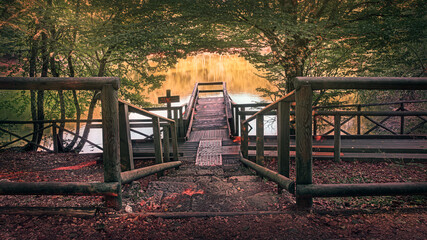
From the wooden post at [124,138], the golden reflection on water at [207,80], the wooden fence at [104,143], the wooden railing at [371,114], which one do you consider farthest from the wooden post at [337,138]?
the golden reflection on water at [207,80]

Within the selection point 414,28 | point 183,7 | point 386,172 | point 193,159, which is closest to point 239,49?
point 183,7

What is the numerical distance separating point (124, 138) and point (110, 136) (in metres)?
0.54

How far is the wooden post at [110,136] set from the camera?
2.33m

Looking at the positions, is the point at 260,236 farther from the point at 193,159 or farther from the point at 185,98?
the point at 185,98

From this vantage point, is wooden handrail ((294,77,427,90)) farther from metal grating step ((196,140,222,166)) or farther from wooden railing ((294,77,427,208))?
metal grating step ((196,140,222,166))

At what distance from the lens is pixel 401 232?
2100 mm

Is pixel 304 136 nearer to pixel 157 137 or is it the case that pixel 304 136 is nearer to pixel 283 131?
pixel 283 131

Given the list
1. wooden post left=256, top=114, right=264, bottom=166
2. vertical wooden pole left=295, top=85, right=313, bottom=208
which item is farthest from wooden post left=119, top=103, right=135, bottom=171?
wooden post left=256, top=114, right=264, bottom=166

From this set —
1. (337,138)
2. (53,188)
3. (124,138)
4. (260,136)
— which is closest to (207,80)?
(337,138)

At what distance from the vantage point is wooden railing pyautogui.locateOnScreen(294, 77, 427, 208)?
90.1 inches

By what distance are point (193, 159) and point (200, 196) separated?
4.46m

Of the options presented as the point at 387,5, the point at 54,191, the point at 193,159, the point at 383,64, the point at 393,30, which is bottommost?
the point at 193,159

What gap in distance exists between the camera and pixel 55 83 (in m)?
2.30

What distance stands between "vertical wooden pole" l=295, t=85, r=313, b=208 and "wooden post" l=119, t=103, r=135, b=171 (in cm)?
179
